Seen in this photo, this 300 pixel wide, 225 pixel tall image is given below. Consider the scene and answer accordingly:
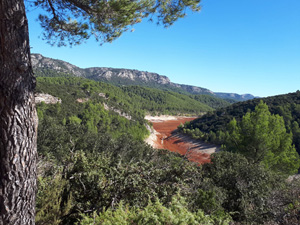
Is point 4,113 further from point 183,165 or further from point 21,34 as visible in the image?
point 183,165

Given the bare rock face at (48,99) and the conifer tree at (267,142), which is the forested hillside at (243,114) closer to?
the conifer tree at (267,142)

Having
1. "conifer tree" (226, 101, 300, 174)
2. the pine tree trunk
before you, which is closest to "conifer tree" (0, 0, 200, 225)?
the pine tree trunk

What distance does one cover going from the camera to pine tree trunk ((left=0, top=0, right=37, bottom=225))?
2062 millimetres

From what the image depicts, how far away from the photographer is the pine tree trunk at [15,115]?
6.77ft

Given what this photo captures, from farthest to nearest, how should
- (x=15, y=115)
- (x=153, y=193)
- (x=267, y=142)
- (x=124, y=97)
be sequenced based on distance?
(x=124, y=97) → (x=267, y=142) → (x=153, y=193) → (x=15, y=115)

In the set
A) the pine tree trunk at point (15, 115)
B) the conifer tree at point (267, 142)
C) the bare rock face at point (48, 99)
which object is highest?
the bare rock face at point (48, 99)

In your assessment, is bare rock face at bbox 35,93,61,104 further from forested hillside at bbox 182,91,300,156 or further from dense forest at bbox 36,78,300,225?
dense forest at bbox 36,78,300,225

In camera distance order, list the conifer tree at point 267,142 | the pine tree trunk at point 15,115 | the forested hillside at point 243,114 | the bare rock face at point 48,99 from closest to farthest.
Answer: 1. the pine tree trunk at point 15,115
2. the conifer tree at point 267,142
3. the forested hillside at point 243,114
4. the bare rock face at point 48,99

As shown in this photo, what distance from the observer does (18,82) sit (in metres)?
2.17

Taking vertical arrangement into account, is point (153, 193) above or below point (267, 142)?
above

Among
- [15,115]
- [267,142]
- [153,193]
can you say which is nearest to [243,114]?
[267,142]

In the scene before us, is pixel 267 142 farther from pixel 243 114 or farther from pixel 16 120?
pixel 243 114

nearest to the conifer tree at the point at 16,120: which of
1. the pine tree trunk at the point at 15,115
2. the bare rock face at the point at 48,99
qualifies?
the pine tree trunk at the point at 15,115

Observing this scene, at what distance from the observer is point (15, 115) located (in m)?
2.13
